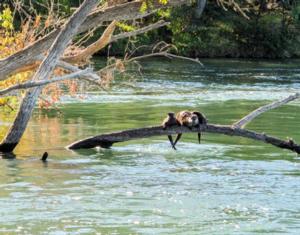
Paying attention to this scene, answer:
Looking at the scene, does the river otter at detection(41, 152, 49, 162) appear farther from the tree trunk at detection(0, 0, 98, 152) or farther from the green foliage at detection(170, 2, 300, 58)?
the green foliage at detection(170, 2, 300, 58)

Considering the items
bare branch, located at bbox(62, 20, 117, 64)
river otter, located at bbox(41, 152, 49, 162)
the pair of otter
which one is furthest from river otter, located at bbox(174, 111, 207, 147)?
bare branch, located at bbox(62, 20, 117, 64)

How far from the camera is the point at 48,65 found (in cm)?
1906

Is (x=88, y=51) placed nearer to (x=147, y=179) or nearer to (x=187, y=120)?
(x=187, y=120)

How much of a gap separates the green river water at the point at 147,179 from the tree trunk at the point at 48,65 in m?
0.40

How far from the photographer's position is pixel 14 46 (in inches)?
894

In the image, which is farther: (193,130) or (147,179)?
(193,130)

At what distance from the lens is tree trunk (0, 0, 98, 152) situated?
1778cm

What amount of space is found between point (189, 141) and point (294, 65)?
2842cm

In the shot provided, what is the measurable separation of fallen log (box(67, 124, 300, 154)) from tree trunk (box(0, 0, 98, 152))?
4.86 feet

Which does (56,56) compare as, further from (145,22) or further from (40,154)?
(145,22)

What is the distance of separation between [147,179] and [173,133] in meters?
1.06

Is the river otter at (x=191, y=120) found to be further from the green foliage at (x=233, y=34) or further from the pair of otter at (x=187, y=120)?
the green foliage at (x=233, y=34)

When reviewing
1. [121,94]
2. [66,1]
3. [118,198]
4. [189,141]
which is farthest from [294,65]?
[118,198]

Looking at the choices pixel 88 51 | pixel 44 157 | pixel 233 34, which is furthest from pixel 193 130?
pixel 233 34
